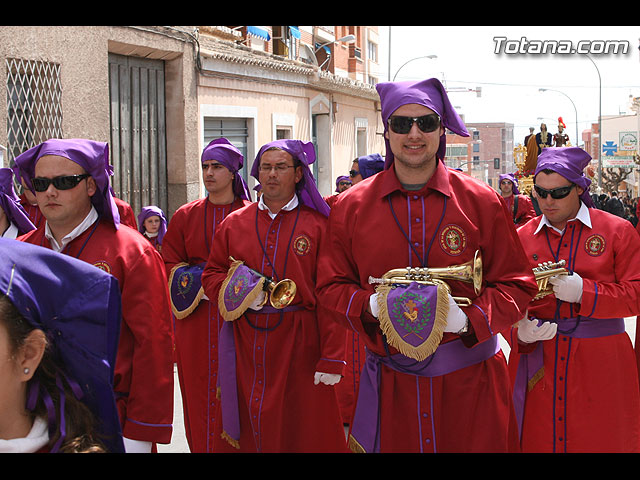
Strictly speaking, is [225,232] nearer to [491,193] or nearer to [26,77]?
[491,193]

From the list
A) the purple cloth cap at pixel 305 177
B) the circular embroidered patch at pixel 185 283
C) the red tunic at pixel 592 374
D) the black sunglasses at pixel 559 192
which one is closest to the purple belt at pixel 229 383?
the purple cloth cap at pixel 305 177

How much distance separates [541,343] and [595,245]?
66 centimetres

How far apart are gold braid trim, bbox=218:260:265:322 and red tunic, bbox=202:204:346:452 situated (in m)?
0.10

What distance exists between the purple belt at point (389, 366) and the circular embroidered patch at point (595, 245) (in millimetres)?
1274

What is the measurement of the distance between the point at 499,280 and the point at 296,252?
159cm

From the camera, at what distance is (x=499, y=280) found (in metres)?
3.62

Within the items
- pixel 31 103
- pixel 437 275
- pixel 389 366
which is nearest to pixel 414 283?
pixel 437 275

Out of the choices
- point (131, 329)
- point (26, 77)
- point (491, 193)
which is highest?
point (26, 77)

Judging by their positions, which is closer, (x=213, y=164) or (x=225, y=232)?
(x=225, y=232)

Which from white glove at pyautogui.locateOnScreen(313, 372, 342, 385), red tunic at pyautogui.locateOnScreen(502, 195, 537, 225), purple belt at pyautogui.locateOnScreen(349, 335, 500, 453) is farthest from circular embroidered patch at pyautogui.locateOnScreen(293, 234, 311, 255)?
red tunic at pyautogui.locateOnScreen(502, 195, 537, 225)

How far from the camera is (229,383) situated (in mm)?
4871

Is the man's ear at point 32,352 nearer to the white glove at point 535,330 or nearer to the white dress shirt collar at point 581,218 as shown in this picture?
the white glove at point 535,330

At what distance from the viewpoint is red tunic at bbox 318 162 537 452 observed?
11.6 feet
